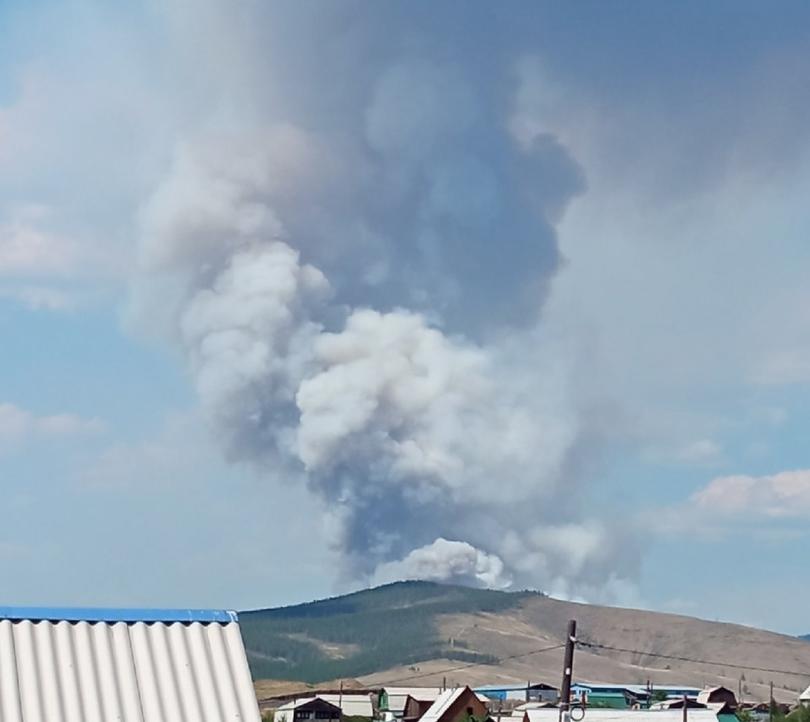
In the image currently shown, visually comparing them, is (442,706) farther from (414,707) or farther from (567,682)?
(567,682)

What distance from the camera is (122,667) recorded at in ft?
43.4

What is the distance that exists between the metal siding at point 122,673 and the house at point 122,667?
1 centimetres

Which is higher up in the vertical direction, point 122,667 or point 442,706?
point 122,667

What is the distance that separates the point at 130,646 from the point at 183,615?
0.88 metres

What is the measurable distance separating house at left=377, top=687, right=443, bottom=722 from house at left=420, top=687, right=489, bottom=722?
20.5m

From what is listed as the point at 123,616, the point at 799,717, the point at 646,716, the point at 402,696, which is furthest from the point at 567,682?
the point at 402,696

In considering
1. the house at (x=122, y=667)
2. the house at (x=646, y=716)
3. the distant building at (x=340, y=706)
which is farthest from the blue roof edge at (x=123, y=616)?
the distant building at (x=340, y=706)

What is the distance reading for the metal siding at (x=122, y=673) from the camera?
1256 cm

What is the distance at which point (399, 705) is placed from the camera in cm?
9919

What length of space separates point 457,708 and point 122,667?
62763 mm

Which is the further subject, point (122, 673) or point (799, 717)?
point (799, 717)

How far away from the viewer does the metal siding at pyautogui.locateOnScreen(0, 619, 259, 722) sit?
41.2 ft

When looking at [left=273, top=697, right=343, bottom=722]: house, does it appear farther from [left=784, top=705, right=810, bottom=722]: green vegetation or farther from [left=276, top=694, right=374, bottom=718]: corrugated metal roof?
[left=784, top=705, right=810, bottom=722]: green vegetation

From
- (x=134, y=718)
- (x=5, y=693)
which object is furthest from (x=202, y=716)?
(x=5, y=693)
